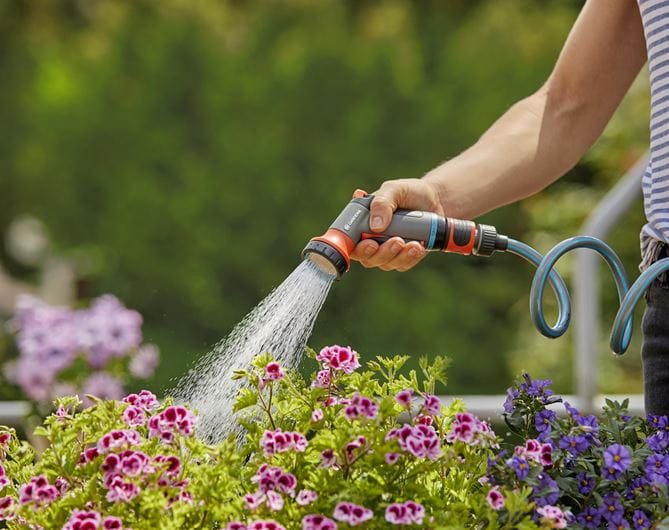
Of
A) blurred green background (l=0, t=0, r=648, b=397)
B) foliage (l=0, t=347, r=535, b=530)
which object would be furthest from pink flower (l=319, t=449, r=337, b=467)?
blurred green background (l=0, t=0, r=648, b=397)

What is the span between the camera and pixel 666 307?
162 cm

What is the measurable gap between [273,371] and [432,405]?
0.69 ft

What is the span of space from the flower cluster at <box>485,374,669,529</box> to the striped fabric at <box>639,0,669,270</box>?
317 mm

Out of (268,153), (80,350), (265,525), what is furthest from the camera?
(268,153)

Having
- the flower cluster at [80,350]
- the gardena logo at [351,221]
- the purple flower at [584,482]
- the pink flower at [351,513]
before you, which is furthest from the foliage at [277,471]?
the flower cluster at [80,350]

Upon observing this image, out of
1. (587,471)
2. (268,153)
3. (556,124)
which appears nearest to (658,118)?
(556,124)

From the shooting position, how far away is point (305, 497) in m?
1.31

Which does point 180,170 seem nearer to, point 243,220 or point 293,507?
point 243,220

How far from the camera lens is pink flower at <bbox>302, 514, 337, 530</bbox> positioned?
1.26 meters

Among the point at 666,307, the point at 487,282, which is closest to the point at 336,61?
the point at 487,282

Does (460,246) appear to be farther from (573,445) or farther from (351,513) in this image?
(351,513)

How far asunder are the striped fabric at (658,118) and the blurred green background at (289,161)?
16.6 ft

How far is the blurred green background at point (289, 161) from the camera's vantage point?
712cm

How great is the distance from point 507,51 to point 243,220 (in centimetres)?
219
